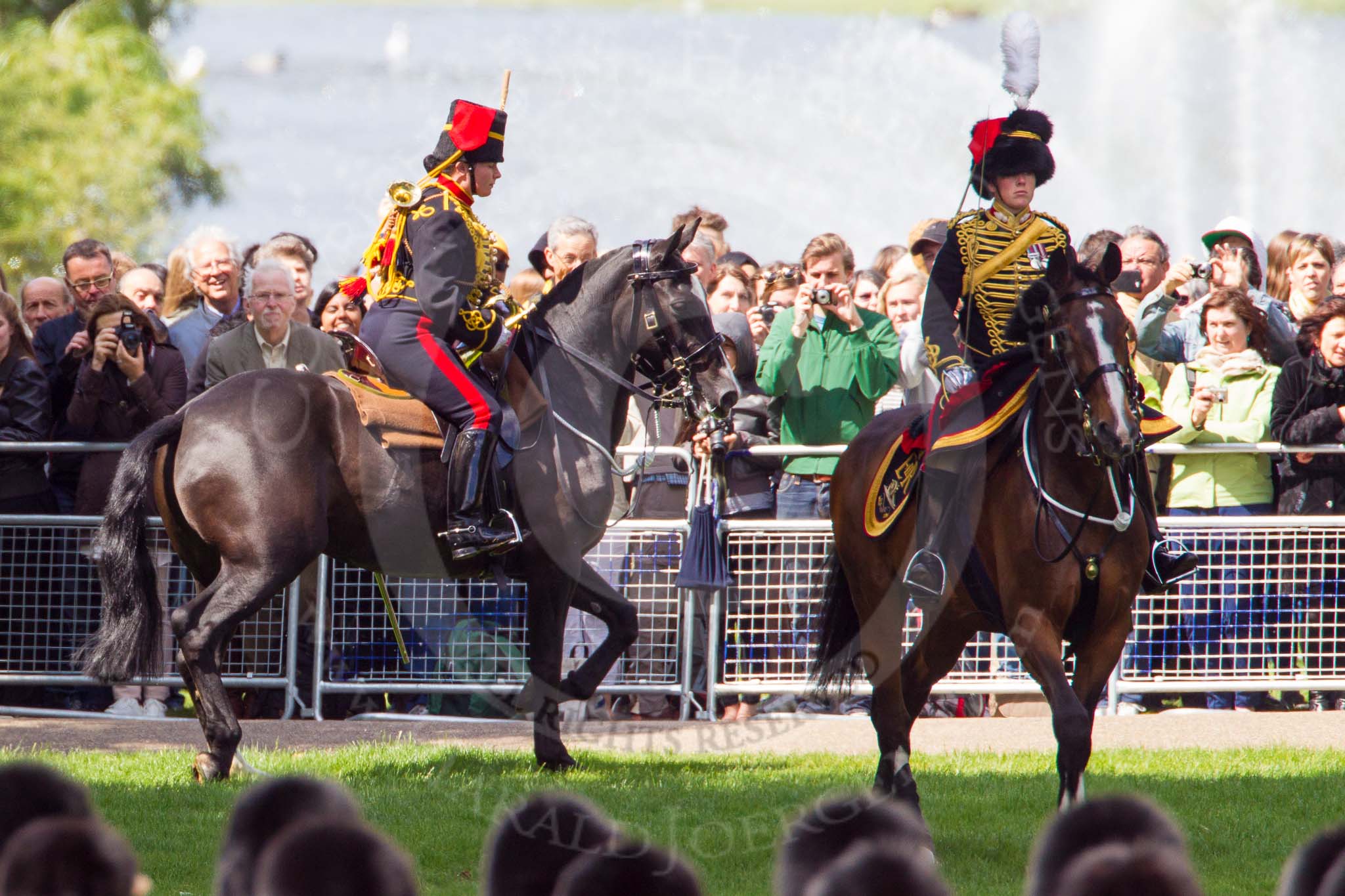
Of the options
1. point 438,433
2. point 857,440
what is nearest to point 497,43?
point 438,433

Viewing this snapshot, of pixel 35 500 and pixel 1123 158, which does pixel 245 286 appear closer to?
pixel 35 500

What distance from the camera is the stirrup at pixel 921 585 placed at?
661 cm

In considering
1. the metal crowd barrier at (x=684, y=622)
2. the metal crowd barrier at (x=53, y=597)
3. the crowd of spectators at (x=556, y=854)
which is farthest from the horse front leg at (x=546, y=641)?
the crowd of spectators at (x=556, y=854)

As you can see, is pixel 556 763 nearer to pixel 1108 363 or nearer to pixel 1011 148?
pixel 1108 363

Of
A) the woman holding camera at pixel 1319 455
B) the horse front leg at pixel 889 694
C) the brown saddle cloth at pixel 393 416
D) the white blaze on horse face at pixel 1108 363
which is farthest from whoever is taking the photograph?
the woman holding camera at pixel 1319 455

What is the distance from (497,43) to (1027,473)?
3.15 m

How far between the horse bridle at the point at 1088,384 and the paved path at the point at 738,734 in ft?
9.15

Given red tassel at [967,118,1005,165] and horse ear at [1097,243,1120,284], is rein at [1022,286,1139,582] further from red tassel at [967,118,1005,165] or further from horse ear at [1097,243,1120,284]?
red tassel at [967,118,1005,165]

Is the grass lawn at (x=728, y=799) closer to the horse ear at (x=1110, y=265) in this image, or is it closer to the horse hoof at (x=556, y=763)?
the horse hoof at (x=556, y=763)

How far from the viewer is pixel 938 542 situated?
6.64 metres

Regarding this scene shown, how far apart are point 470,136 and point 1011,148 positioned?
2388mm

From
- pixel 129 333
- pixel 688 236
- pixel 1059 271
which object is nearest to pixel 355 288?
pixel 688 236

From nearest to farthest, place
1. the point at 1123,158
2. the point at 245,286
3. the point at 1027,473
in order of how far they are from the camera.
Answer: the point at 1027,473
the point at 245,286
the point at 1123,158

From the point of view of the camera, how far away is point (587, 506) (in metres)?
7.92
